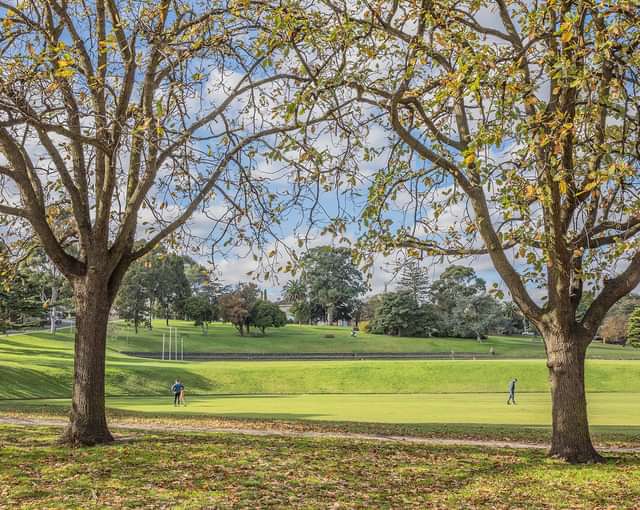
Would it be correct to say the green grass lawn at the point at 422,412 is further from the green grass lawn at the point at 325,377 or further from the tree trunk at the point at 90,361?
the green grass lawn at the point at 325,377

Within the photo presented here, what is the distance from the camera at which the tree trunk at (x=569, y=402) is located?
11.8m

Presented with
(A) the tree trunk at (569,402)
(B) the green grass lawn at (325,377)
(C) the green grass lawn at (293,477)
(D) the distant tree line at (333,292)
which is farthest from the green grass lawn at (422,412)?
(D) the distant tree line at (333,292)

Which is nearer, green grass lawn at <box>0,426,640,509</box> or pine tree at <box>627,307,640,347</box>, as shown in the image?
green grass lawn at <box>0,426,640,509</box>

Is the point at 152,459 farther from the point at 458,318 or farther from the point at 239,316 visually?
the point at 458,318

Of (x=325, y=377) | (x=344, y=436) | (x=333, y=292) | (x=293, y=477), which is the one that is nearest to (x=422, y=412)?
(x=344, y=436)

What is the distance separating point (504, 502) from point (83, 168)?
1013 cm

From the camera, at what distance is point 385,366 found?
5000 cm

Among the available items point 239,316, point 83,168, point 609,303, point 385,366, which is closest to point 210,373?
point 385,366

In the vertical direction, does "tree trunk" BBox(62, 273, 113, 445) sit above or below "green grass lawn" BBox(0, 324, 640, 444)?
above

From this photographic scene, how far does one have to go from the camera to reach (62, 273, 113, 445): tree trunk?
12453mm

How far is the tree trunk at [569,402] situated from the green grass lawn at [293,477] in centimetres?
45

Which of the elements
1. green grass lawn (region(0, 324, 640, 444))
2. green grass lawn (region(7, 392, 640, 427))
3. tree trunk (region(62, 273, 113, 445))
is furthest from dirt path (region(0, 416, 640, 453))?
green grass lawn (region(0, 324, 640, 444))

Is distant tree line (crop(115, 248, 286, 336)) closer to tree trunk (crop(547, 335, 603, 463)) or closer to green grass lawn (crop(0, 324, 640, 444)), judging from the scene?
green grass lawn (crop(0, 324, 640, 444))

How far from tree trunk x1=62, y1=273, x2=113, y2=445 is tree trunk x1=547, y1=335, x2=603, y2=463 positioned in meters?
8.41
